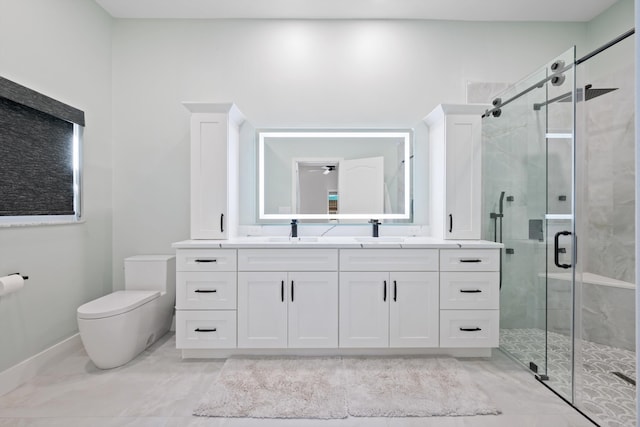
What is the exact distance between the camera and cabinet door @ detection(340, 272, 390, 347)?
7.77ft

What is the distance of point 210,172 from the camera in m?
2.61

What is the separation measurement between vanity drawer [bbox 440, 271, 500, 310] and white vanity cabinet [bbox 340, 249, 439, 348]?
80 mm

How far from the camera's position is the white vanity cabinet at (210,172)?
260 centimetres

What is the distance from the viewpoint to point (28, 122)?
2162 mm

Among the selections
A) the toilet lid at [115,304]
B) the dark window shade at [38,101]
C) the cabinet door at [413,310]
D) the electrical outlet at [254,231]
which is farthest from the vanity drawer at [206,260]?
the dark window shade at [38,101]

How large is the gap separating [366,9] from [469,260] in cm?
236

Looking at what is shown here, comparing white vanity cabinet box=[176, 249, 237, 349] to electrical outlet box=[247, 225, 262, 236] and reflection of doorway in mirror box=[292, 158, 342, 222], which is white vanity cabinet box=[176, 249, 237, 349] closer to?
electrical outlet box=[247, 225, 262, 236]

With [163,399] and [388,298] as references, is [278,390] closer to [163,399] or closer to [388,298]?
[163,399]

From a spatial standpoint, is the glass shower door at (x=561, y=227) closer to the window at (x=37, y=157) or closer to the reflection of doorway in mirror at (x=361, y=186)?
the reflection of doorway in mirror at (x=361, y=186)

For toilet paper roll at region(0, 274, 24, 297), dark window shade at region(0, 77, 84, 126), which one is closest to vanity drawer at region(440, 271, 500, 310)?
toilet paper roll at region(0, 274, 24, 297)

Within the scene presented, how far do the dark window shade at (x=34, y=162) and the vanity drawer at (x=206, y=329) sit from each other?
1.27 m

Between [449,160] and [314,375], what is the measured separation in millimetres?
2012

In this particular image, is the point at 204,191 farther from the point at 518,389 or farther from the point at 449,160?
the point at 518,389

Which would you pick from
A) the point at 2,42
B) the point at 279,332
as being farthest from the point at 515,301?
the point at 2,42
